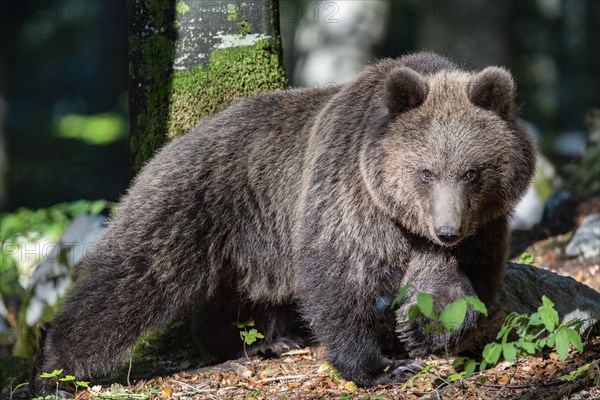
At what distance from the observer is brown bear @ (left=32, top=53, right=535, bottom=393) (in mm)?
5773

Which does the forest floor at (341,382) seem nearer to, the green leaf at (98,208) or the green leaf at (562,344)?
the green leaf at (562,344)

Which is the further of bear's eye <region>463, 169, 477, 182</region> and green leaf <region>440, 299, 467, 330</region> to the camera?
bear's eye <region>463, 169, 477, 182</region>

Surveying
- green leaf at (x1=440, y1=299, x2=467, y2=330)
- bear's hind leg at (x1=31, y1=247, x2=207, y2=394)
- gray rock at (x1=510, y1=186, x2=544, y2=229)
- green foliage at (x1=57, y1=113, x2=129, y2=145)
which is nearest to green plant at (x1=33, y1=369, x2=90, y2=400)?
bear's hind leg at (x1=31, y1=247, x2=207, y2=394)

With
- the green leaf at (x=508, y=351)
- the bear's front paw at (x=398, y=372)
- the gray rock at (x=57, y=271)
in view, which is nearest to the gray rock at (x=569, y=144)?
the gray rock at (x=57, y=271)

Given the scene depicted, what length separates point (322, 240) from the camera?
6262 mm

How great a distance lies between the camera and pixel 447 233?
544 cm

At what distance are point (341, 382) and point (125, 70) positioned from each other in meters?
25.7

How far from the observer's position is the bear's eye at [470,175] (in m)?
5.61

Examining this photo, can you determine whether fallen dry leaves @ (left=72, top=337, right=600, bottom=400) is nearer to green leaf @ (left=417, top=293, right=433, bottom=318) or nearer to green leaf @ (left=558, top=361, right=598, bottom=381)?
green leaf @ (left=558, top=361, right=598, bottom=381)

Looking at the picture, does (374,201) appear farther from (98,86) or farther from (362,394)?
(98,86)

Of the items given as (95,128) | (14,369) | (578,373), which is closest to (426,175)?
(578,373)

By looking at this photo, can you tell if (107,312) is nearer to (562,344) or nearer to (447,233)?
(447,233)

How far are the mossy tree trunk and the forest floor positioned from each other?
215cm

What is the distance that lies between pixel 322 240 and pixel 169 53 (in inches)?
97.5
